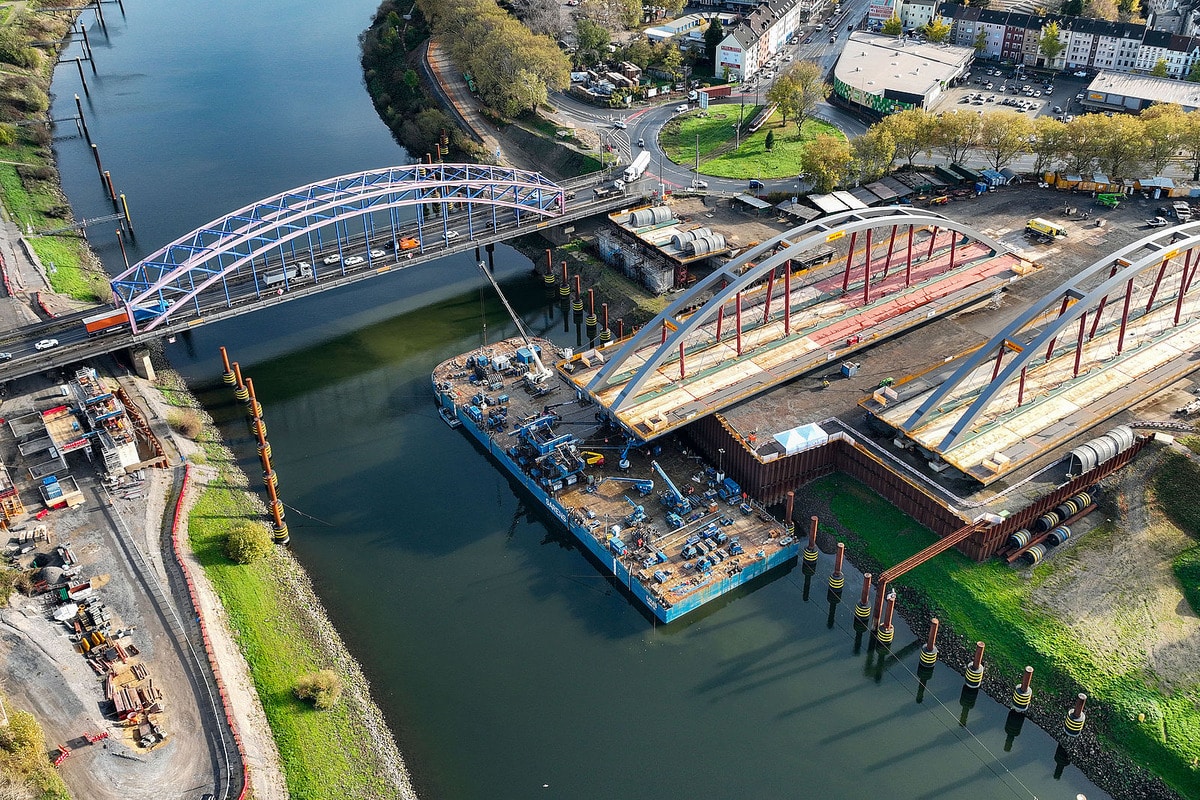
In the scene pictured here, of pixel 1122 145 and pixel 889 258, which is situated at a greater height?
pixel 1122 145

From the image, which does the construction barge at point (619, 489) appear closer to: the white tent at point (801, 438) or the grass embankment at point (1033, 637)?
the white tent at point (801, 438)

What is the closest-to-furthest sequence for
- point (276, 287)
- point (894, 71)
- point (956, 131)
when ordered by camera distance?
point (276, 287), point (956, 131), point (894, 71)

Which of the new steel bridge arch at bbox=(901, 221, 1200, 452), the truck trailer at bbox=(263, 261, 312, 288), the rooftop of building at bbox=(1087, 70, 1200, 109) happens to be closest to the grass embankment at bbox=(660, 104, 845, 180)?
the rooftop of building at bbox=(1087, 70, 1200, 109)

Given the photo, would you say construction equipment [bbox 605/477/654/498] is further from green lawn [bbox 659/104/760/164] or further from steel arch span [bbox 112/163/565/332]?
green lawn [bbox 659/104/760/164]

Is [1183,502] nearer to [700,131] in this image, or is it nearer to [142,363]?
[700,131]

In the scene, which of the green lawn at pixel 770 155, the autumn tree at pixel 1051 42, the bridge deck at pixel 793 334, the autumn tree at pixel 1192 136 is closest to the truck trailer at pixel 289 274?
the bridge deck at pixel 793 334

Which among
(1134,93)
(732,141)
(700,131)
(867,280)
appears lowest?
(867,280)

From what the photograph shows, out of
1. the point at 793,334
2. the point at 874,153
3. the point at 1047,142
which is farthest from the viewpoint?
the point at 874,153

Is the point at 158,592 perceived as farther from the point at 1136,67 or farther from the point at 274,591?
the point at 1136,67

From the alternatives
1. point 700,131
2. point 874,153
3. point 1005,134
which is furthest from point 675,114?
point 1005,134

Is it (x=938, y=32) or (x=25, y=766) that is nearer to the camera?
(x=25, y=766)
